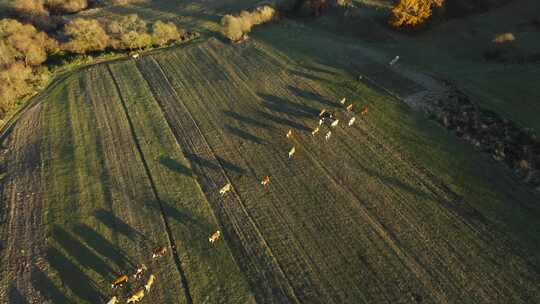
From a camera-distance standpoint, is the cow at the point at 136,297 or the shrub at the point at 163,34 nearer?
the cow at the point at 136,297

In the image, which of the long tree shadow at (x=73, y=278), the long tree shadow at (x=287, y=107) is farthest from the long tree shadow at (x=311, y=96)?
the long tree shadow at (x=73, y=278)

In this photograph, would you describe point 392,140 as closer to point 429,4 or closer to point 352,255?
point 352,255

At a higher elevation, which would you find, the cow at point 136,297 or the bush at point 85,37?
the bush at point 85,37

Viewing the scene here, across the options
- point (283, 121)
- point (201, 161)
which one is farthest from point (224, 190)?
point (283, 121)

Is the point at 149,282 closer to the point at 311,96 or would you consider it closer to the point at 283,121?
the point at 283,121

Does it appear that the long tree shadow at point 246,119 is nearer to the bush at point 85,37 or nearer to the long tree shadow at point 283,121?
the long tree shadow at point 283,121

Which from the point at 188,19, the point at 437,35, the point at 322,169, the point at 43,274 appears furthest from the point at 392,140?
the point at 188,19

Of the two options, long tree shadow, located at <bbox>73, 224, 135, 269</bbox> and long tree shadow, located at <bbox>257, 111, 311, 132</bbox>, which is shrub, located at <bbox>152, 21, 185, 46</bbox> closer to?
long tree shadow, located at <bbox>257, 111, 311, 132</bbox>
